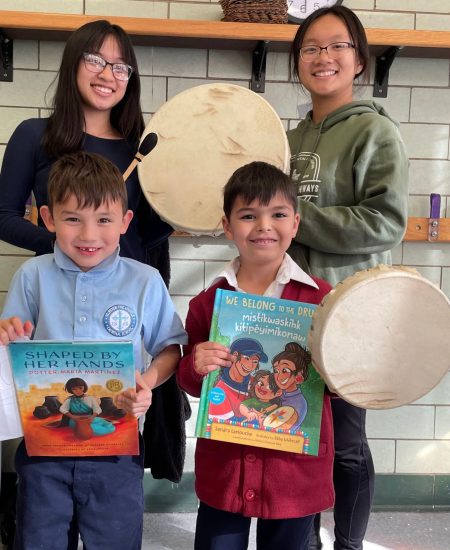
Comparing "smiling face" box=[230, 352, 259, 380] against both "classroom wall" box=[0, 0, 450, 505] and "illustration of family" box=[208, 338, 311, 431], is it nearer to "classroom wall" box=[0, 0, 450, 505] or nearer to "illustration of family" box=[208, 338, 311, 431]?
"illustration of family" box=[208, 338, 311, 431]

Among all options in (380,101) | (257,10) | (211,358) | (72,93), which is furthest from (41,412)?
(380,101)

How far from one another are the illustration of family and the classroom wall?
4.05ft

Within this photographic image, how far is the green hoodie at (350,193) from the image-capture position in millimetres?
1498

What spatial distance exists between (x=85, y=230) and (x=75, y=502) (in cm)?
54

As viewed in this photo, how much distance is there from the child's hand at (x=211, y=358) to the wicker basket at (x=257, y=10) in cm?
136

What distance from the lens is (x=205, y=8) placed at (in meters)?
2.34

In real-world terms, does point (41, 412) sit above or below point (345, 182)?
below

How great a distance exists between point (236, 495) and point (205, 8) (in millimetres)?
1747

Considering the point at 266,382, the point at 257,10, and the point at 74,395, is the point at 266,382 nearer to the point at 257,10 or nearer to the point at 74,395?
the point at 74,395

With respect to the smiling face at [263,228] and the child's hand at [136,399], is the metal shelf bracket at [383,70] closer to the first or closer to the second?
the smiling face at [263,228]

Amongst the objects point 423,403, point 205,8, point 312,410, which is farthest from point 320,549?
point 205,8

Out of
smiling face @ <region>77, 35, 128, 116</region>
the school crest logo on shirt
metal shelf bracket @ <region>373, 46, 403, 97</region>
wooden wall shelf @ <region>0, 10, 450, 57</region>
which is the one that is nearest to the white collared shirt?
the school crest logo on shirt

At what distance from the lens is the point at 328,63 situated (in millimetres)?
1607

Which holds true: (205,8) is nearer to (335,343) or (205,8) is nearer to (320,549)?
(335,343)
